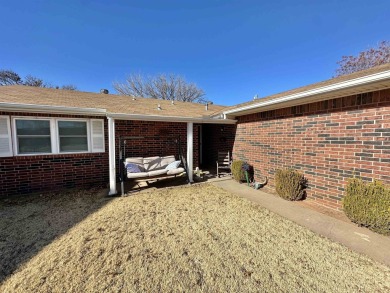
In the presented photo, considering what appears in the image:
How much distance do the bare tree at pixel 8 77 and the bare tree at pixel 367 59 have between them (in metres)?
33.8

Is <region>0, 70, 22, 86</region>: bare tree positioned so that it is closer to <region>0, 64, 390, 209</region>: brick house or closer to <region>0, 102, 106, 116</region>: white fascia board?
<region>0, 64, 390, 209</region>: brick house

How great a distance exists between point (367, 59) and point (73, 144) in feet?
76.7

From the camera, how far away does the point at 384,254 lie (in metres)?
2.46

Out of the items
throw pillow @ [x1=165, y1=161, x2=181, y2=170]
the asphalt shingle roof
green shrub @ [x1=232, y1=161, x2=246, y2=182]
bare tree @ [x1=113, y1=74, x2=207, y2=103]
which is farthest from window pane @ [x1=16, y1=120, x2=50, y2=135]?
bare tree @ [x1=113, y1=74, x2=207, y2=103]

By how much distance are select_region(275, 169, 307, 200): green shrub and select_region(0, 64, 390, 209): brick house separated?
7.3 inches

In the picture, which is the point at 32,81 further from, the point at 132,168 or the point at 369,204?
the point at 369,204

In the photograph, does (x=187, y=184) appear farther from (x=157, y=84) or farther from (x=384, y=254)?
(x=157, y=84)

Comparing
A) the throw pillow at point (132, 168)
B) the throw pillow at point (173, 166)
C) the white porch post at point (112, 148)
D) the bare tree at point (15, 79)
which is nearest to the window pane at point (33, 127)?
the white porch post at point (112, 148)

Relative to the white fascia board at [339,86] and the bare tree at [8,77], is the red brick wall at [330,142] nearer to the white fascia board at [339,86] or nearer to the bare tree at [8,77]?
the white fascia board at [339,86]

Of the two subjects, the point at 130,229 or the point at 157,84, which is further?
the point at 157,84

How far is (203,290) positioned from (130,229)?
72.3 inches

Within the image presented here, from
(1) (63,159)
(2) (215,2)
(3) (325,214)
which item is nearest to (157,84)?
(2) (215,2)

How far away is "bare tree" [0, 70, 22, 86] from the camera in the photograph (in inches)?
720

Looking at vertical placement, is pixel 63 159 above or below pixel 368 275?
above
